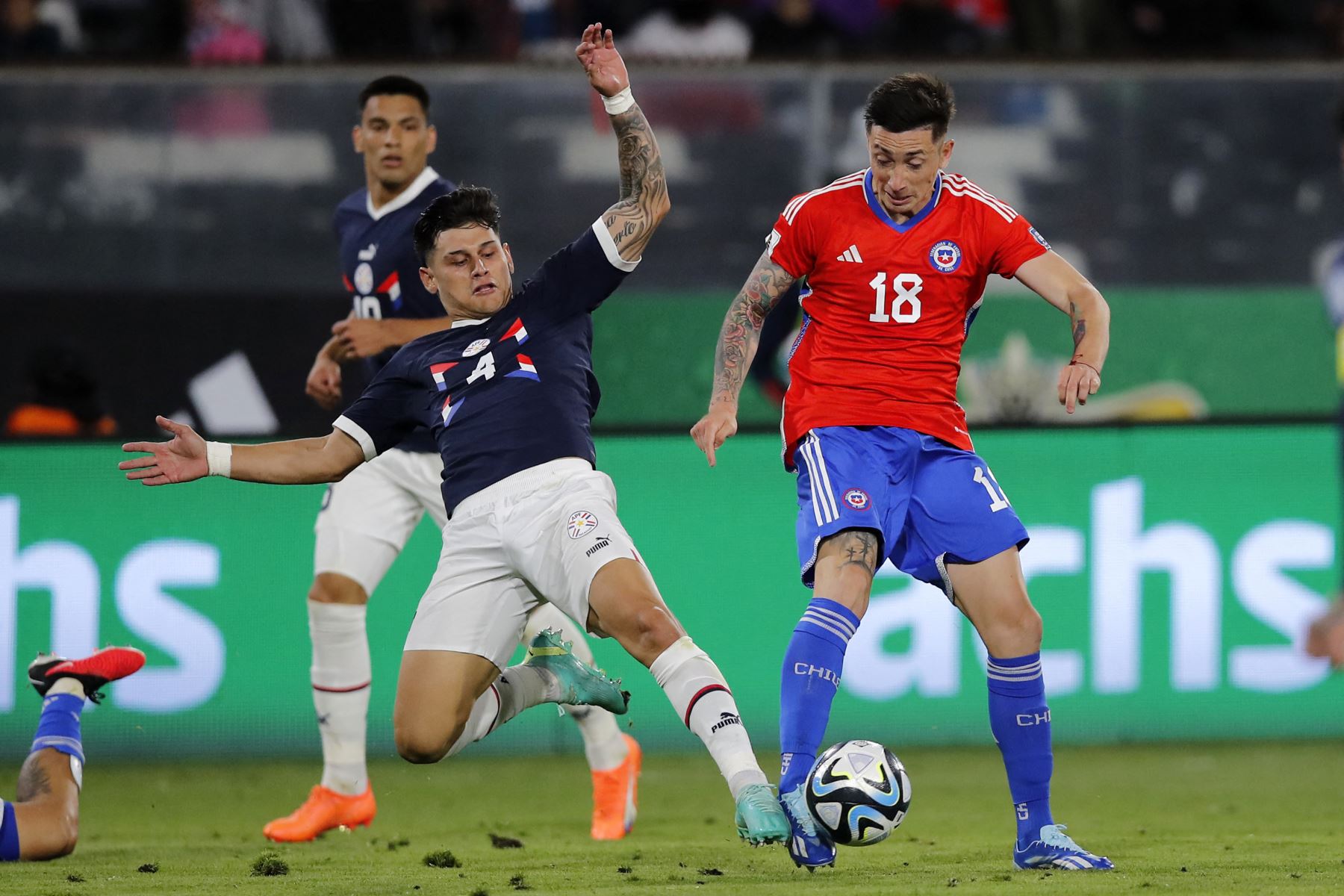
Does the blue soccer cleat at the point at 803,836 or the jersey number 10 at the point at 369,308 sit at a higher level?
the jersey number 10 at the point at 369,308

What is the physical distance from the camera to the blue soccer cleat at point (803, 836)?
4969mm

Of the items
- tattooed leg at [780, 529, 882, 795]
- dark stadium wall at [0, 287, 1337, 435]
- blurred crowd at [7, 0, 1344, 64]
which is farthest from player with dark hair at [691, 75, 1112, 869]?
blurred crowd at [7, 0, 1344, 64]

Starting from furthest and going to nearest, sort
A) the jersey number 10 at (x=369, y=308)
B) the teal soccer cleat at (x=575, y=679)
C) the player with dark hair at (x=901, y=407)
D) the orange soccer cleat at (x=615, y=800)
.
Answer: the jersey number 10 at (x=369, y=308)
the orange soccer cleat at (x=615, y=800)
the teal soccer cleat at (x=575, y=679)
the player with dark hair at (x=901, y=407)

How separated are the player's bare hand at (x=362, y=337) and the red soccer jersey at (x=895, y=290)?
1.70 metres

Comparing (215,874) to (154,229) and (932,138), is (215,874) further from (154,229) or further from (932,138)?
(154,229)

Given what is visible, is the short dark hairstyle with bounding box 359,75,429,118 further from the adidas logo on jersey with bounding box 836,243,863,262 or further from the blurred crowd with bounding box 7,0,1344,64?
the blurred crowd with bounding box 7,0,1344,64

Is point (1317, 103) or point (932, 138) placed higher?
point (1317, 103)

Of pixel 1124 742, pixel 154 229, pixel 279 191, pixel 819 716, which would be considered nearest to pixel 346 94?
pixel 279 191

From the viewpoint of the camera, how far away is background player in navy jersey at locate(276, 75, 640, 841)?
263 inches

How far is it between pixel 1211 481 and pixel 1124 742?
130 centimetres

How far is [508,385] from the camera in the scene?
577 centimetres

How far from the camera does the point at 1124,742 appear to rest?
8.68 metres

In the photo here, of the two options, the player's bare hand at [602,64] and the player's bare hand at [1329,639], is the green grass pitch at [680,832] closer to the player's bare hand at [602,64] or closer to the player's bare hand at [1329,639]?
the player's bare hand at [1329,639]

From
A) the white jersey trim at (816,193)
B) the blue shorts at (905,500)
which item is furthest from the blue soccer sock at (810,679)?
the white jersey trim at (816,193)
